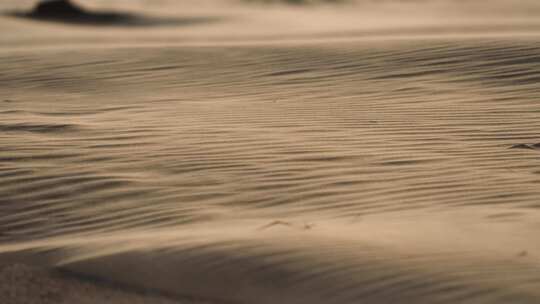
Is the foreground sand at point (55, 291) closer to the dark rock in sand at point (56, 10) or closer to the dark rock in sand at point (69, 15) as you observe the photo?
the dark rock in sand at point (69, 15)

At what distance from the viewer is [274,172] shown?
5.43 m

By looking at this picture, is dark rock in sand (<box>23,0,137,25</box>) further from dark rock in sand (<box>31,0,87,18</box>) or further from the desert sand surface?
the desert sand surface

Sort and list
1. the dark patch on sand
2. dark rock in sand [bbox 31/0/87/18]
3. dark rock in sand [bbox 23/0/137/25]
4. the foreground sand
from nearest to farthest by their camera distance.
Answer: the foreground sand
the dark patch on sand
dark rock in sand [bbox 23/0/137/25]
dark rock in sand [bbox 31/0/87/18]

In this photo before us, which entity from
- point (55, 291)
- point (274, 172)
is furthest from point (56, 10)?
point (55, 291)

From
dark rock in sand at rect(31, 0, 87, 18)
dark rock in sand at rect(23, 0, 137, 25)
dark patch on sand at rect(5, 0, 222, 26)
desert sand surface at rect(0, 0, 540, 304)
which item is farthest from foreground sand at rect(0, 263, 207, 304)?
dark rock in sand at rect(31, 0, 87, 18)

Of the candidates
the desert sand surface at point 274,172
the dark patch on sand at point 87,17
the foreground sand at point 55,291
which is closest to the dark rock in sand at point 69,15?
the dark patch on sand at point 87,17

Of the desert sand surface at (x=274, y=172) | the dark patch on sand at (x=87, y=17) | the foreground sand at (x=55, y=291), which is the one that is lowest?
the foreground sand at (x=55, y=291)

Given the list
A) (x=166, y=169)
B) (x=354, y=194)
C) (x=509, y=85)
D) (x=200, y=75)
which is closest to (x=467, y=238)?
(x=354, y=194)

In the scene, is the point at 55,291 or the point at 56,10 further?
the point at 56,10

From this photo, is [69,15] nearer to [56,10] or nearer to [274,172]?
[56,10]

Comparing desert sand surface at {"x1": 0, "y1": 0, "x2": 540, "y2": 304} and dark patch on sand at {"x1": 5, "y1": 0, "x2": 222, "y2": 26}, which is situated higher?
dark patch on sand at {"x1": 5, "y1": 0, "x2": 222, "y2": 26}

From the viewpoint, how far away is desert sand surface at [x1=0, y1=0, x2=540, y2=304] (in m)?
3.81

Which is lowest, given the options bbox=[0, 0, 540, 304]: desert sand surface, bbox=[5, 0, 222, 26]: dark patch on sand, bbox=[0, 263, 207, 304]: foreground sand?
bbox=[0, 263, 207, 304]: foreground sand

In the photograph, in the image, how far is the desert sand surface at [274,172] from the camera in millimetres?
3807
